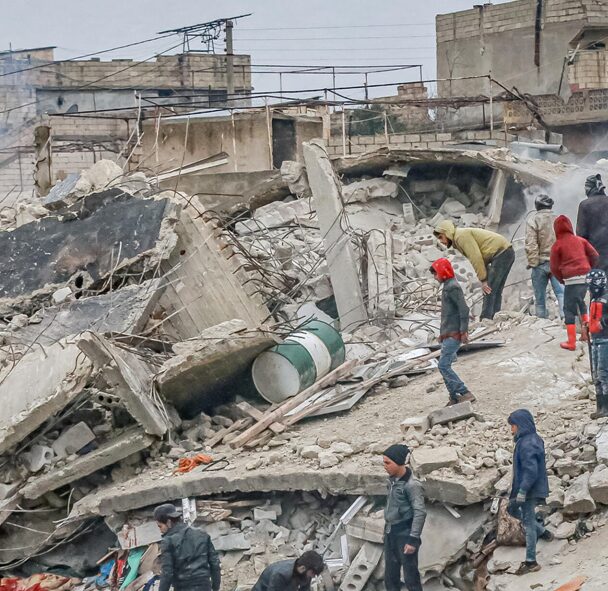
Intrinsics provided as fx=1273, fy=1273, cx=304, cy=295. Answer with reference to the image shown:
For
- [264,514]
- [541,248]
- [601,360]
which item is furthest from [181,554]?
[541,248]

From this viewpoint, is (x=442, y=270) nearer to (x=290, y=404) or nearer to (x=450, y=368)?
(x=450, y=368)

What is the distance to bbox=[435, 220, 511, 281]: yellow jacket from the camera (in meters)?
12.5

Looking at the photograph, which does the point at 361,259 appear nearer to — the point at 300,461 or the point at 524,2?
the point at 300,461

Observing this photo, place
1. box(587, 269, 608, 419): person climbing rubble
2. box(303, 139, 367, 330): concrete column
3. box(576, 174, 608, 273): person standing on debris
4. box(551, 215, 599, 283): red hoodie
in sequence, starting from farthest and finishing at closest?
box(303, 139, 367, 330): concrete column → box(576, 174, 608, 273): person standing on debris → box(551, 215, 599, 283): red hoodie → box(587, 269, 608, 419): person climbing rubble

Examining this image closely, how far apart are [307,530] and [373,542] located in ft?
2.67

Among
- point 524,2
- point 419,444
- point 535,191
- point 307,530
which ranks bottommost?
point 307,530

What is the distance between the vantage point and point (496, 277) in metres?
13.1

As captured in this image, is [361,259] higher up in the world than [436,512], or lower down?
higher up

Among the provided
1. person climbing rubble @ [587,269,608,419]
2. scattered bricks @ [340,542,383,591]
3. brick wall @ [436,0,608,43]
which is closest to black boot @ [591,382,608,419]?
person climbing rubble @ [587,269,608,419]

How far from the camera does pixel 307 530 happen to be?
973cm

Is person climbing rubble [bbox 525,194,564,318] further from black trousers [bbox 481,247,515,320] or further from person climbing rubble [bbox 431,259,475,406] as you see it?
person climbing rubble [bbox 431,259,475,406]

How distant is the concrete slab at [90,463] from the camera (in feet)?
35.9

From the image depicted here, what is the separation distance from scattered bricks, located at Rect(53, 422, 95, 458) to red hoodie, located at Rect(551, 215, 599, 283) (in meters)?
4.32

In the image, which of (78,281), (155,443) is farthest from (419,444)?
(78,281)
